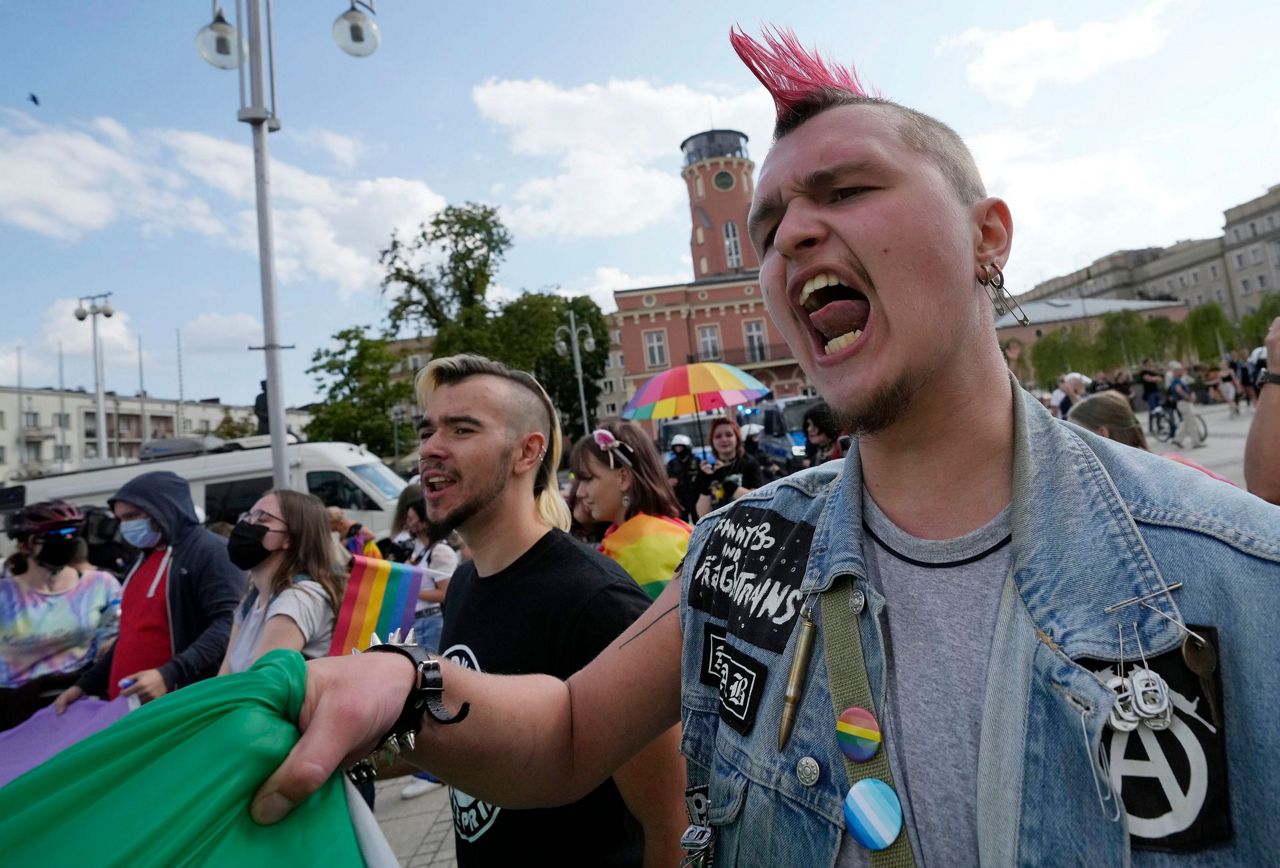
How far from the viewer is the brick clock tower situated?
5484 centimetres

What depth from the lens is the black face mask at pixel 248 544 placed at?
12.0 ft

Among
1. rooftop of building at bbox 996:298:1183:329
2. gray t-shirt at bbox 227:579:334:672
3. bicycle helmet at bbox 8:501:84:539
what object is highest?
rooftop of building at bbox 996:298:1183:329

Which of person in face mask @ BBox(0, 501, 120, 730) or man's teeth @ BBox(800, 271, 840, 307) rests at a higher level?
man's teeth @ BBox(800, 271, 840, 307)

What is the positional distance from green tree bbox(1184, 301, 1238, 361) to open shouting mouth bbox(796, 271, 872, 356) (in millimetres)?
63216

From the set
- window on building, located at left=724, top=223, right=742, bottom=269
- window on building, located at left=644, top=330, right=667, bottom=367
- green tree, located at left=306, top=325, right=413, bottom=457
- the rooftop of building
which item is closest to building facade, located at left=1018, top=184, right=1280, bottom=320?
the rooftop of building

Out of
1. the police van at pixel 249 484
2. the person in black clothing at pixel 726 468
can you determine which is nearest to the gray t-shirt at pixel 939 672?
the person in black clothing at pixel 726 468

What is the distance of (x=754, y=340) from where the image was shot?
4969 cm

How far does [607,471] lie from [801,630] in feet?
11.9

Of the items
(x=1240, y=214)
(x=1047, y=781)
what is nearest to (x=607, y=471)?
(x=1047, y=781)

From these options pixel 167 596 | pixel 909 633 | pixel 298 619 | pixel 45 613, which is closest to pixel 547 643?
pixel 909 633

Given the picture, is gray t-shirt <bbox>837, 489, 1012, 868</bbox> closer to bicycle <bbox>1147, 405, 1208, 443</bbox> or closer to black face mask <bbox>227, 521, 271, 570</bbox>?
black face mask <bbox>227, 521, 271, 570</bbox>

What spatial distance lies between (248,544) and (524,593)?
211cm

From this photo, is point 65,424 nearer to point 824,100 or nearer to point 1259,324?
point 824,100

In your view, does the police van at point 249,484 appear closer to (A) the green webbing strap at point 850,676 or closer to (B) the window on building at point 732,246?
(A) the green webbing strap at point 850,676
